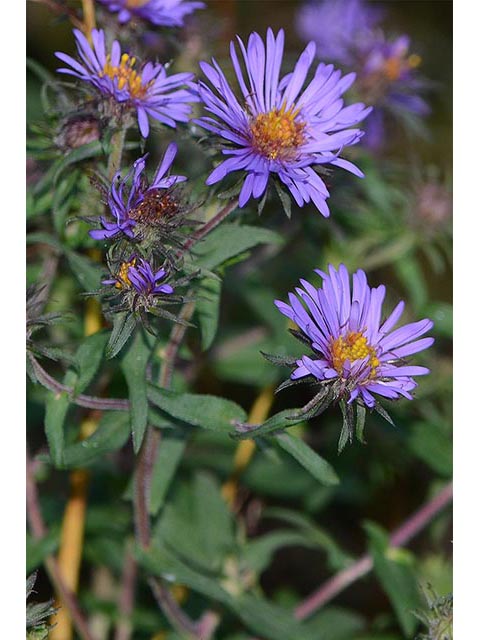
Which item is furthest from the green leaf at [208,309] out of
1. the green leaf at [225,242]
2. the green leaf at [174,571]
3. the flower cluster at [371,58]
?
the flower cluster at [371,58]

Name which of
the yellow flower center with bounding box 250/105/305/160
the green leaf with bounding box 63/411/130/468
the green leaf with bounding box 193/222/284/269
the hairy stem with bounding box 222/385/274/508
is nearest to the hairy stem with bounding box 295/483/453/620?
the hairy stem with bounding box 222/385/274/508

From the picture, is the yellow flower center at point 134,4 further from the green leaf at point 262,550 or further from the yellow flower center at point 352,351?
the green leaf at point 262,550

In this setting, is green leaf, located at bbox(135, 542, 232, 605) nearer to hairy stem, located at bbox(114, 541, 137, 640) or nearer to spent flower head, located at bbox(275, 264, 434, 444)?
hairy stem, located at bbox(114, 541, 137, 640)

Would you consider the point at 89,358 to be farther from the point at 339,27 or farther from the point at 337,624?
the point at 339,27

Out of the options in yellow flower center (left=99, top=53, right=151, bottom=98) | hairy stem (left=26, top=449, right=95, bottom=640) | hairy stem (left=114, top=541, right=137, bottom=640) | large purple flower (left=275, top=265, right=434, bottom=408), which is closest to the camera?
large purple flower (left=275, top=265, right=434, bottom=408)

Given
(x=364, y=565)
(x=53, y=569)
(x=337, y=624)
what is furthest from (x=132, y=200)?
(x=337, y=624)
